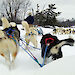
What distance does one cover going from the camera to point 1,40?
6.67 feet

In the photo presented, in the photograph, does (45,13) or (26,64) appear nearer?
(26,64)

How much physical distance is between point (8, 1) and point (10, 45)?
793 inches

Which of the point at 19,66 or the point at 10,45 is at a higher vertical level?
the point at 10,45

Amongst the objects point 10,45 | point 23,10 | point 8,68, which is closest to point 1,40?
point 10,45

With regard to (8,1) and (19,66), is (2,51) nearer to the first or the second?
(19,66)

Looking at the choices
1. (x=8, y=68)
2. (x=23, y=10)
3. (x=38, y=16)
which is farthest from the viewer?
(x=38, y=16)

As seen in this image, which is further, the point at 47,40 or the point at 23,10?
the point at 23,10

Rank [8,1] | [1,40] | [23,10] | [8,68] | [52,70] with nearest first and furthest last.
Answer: [52,70], [1,40], [8,68], [8,1], [23,10]

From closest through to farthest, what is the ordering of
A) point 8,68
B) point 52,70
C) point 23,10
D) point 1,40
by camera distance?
point 52,70, point 1,40, point 8,68, point 23,10

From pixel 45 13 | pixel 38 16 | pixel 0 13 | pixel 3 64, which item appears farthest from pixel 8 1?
pixel 3 64

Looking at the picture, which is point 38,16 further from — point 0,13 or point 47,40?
point 47,40

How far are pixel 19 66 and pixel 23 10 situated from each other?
22.1 meters

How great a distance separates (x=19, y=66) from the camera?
2.37m

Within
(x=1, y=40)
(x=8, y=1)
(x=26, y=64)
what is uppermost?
(x=8, y=1)
